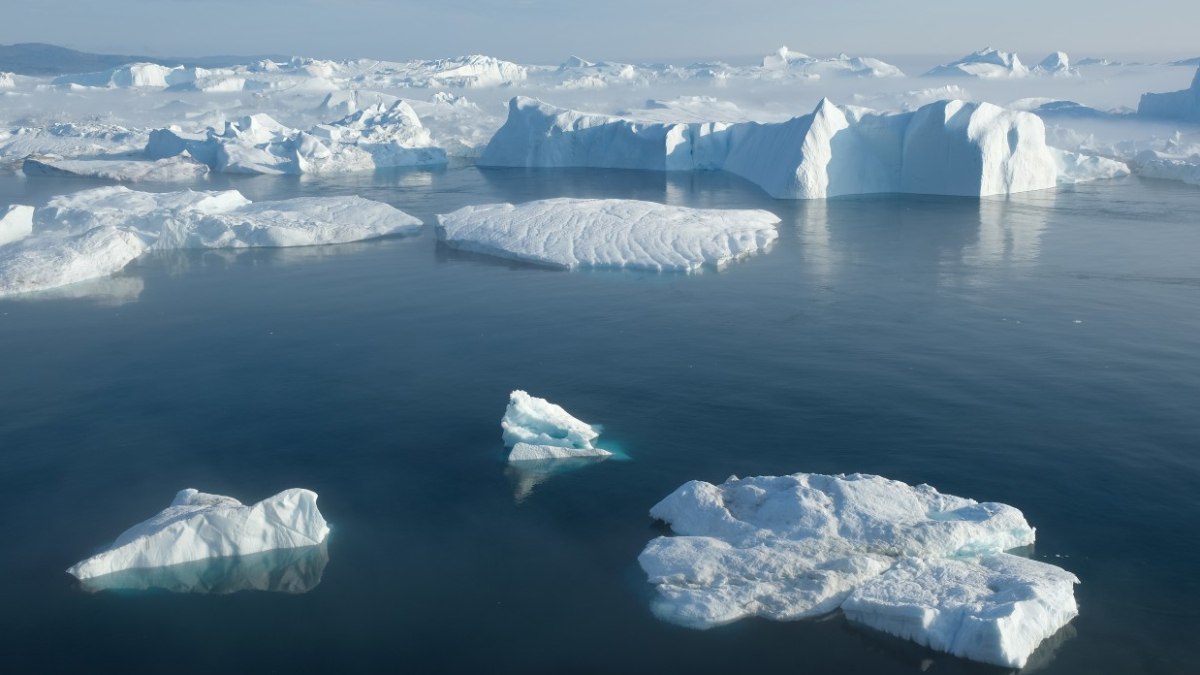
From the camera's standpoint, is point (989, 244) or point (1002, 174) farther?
point (1002, 174)

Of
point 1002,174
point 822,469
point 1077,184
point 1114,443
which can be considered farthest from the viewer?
point 1077,184

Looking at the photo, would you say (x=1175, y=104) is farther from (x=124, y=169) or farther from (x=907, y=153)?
(x=124, y=169)

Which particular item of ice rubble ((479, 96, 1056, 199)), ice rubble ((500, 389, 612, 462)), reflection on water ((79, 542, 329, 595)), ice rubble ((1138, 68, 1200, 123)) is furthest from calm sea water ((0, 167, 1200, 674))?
ice rubble ((1138, 68, 1200, 123))

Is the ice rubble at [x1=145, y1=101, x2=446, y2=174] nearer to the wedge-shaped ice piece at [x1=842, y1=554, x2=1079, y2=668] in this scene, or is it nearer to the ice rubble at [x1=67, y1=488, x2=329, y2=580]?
the ice rubble at [x1=67, y1=488, x2=329, y2=580]

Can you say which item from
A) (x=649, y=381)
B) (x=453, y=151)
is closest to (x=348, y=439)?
(x=649, y=381)

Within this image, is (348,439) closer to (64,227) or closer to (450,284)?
A: (450,284)

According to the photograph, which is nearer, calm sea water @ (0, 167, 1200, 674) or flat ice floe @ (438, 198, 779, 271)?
calm sea water @ (0, 167, 1200, 674)
